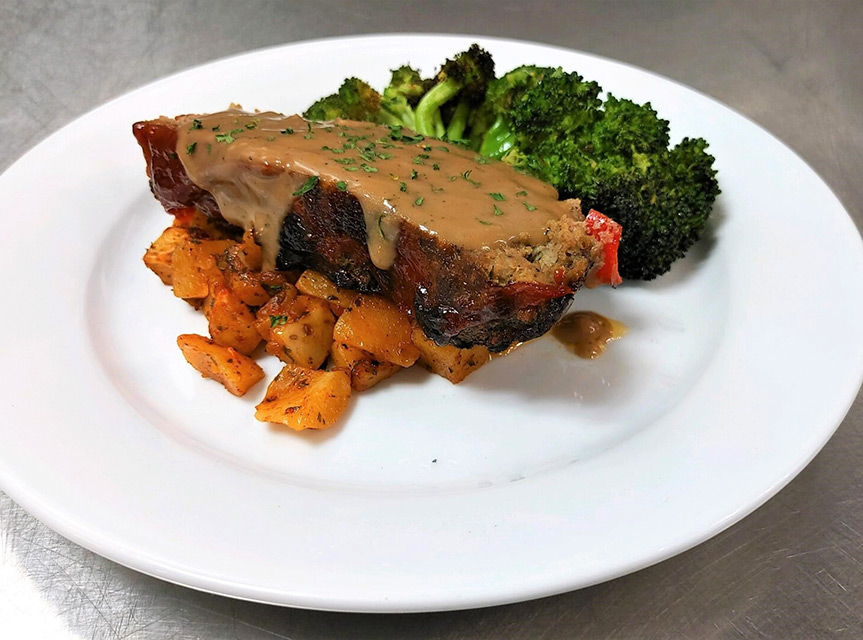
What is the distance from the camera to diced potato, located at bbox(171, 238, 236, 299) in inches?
142

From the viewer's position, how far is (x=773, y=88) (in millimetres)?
6480

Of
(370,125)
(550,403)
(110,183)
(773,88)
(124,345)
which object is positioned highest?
(773,88)

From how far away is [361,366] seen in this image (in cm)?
330

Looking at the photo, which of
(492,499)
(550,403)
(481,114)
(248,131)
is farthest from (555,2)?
(492,499)

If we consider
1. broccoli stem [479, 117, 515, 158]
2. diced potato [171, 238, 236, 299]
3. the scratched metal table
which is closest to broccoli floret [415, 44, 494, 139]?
broccoli stem [479, 117, 515, 158]

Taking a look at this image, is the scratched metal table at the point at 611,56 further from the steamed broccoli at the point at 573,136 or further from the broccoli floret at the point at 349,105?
the broccoli floret at the point at 349,105

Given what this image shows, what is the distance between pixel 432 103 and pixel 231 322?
69.8 inches

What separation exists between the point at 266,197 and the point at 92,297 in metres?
1.07

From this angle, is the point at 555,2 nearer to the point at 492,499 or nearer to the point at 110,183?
the point at 110,183

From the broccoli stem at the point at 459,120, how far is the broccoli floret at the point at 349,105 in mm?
436

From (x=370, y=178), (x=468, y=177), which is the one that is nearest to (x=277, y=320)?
(x=370, y=178)

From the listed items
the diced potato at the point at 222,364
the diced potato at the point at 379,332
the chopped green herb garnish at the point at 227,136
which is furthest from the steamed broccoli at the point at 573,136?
the diced potato at the point at 222,364

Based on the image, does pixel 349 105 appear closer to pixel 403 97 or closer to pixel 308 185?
pixel 403 97

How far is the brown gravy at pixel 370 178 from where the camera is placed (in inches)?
116
